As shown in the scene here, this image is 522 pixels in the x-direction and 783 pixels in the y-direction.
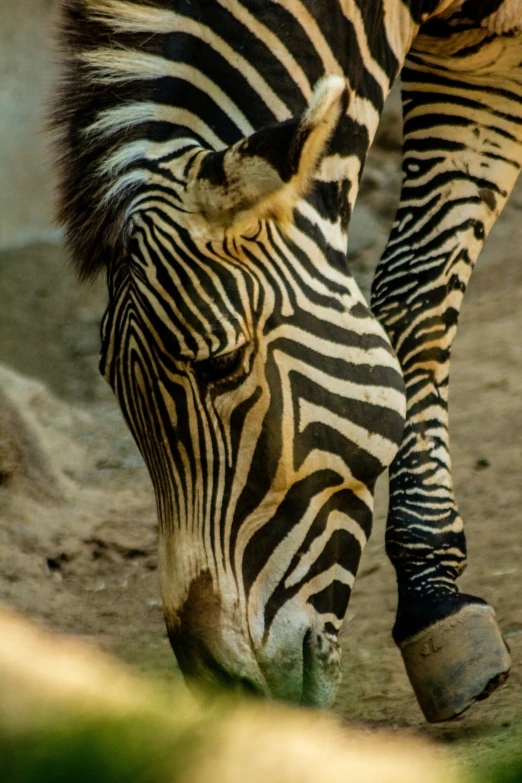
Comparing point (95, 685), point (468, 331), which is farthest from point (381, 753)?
point (468, 331)

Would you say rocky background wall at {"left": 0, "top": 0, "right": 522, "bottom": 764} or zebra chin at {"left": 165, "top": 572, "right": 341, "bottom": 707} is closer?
zebra chin at {"left": 165, "top": 572, "right": 341, "bottom": 707}

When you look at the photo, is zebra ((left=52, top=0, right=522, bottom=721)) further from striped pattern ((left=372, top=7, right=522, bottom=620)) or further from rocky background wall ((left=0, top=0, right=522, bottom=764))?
striped pattern ((left=372, top=7, right=522, bottom=620))

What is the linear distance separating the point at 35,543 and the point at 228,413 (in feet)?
9.42

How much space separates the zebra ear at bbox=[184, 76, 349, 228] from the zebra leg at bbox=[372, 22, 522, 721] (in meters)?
1.48

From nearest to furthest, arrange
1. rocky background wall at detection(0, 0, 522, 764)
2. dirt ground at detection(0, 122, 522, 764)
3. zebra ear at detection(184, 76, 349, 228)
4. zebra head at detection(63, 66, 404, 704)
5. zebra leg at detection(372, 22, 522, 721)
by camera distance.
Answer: zebra ear at detection(184, 76, 349, 228), zebra head at detection(63, 66, 404, 704), zebra leg at detection(372, 22, 522, 721), dirt ground at detection(0, 122, 522, 764), rocky background wall at detection(0, 0, 522, 764)

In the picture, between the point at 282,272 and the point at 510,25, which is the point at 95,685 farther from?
the point at 510,25

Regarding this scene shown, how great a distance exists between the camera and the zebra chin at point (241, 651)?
245cm

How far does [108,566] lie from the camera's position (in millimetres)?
5172

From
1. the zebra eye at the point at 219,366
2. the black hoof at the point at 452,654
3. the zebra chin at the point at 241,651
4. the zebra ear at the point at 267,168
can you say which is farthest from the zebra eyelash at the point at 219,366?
the black hoof at the point at 452,654

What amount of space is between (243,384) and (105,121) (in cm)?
87

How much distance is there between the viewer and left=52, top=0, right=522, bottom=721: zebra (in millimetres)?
2498

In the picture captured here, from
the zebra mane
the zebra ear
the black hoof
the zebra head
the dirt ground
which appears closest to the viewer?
the zebra ear

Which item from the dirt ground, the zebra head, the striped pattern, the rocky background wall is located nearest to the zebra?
the zebra head

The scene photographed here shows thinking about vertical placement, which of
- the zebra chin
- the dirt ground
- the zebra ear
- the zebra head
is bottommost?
the dirt ground
